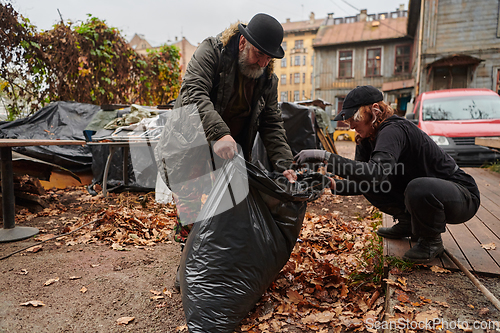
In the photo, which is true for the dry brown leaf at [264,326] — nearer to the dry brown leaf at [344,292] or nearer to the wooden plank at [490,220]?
the dry brown leaf at [344,292]

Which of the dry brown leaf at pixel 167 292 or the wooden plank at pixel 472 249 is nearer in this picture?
the wooden plank at pixel 472 249

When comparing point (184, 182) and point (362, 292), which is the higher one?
point (184, 182)

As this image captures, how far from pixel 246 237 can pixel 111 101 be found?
259 inches

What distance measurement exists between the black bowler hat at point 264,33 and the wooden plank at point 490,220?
2.22m

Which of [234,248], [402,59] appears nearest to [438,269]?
[234,248]

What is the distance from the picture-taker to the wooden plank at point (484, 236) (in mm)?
1925

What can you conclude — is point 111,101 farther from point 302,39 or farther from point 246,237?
point 302,39

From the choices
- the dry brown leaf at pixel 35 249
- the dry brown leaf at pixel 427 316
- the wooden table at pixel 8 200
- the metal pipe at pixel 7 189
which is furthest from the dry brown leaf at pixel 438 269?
the metal pipe at pixel 7 189

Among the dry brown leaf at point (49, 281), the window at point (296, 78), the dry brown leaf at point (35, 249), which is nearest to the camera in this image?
the dry brown leaf at point (49, 281)

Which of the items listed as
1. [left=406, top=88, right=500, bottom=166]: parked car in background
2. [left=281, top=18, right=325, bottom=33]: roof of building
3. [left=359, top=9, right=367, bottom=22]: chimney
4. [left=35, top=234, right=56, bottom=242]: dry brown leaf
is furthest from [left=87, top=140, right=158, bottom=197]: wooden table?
[left=281, top=18, right=325, bottom=33]: roof of building

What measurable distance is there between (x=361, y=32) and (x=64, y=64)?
23767 mm

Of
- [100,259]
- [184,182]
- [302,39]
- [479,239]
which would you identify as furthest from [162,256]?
[302,39]

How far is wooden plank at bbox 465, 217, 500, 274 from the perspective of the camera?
193 cm

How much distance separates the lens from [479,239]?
94.0 inches
